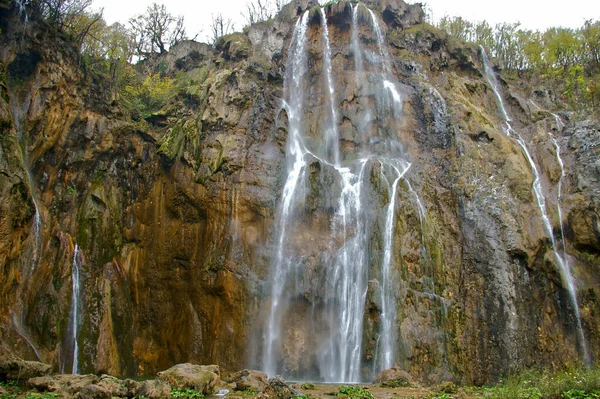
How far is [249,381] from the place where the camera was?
1550 cm

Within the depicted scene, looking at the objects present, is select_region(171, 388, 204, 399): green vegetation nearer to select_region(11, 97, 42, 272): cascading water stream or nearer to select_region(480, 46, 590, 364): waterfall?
select_region(11, 97, 42, 272): cascading water stream

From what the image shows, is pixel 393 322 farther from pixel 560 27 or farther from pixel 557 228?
pixel 560 27

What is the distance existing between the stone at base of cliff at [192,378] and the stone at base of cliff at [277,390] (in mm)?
2054

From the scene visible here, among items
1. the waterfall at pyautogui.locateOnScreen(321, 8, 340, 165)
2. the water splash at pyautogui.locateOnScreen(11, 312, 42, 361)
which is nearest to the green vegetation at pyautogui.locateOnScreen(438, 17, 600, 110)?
the waterfall at pyautogui.locateOnScreen(321, 8, 340, 165)

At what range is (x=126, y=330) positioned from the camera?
909 inches

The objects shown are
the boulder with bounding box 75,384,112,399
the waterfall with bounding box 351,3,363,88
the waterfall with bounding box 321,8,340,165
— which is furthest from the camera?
the waterfall with bounding box 351,3,363,88

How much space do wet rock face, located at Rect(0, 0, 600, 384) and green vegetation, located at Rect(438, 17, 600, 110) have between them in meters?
6.15

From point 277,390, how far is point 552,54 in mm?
34967

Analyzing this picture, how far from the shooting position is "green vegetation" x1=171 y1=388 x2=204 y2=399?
13.1 metres

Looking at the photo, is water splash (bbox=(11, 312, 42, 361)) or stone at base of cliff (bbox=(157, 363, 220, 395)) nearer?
stone at base of cliff (bbox=(157, 363, 220, 395))

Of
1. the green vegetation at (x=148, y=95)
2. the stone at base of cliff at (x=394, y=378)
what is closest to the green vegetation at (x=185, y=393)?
the stone at base of cliff at (x=394, y=378)

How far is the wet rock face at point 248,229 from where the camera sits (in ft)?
65.8

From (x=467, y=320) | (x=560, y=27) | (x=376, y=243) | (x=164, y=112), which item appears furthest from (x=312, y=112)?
(x=560, y=27)

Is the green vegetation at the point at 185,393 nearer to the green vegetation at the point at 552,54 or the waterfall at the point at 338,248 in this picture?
the waterfall at the point at 338,248
